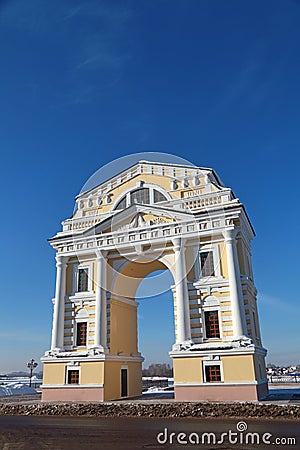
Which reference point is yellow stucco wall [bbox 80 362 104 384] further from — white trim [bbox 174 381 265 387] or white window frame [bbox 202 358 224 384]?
white window frame [bbox 202 358 224 384]

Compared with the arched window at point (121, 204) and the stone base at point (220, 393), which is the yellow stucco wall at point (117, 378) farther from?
the arched window at point (121, 204)

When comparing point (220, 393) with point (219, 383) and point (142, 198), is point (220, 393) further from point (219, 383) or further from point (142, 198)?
point (142, 198)

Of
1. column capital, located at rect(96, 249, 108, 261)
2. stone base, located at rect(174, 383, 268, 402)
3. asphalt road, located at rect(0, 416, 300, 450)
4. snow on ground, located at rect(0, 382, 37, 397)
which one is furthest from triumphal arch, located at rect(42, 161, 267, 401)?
snow on ground, located at rect(0, 382, 37, 397)

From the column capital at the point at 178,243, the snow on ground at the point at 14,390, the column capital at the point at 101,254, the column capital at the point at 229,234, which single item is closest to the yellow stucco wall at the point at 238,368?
the column capital at the point at 229,234

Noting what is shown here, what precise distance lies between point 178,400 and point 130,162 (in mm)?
18361

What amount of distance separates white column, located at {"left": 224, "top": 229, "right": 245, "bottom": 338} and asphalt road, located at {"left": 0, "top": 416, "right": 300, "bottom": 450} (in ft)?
22.6

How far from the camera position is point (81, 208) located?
31.8 metres

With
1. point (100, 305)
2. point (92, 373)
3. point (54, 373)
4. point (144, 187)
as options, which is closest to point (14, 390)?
point (54, 373)

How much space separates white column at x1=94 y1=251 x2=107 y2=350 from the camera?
2606cm

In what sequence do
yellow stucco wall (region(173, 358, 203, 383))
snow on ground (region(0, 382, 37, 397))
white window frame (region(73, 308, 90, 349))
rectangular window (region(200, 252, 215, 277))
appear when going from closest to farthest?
yellow stucco wall (region(173, 358, 203, 383)) < rectangular window (region(200, 252, 215, 277)) < white window frame (region(73, 308, 90, 349)) < snow on ground (region(0, 382, 37, 397))

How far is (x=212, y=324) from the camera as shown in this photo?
960 inches

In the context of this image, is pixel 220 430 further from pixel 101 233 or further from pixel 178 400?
pixel 101 233

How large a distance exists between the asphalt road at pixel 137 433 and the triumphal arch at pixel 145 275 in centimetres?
577

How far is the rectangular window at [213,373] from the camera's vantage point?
2269 cm
